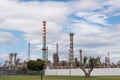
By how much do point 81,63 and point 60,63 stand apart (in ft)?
142

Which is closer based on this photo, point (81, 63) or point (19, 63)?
point (81, 63)

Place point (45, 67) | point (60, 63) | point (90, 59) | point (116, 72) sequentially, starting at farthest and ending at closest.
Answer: point (60, 63) → point (45, 67) → point (116, 72) → point (90, 59)

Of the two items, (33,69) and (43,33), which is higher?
(43,33)

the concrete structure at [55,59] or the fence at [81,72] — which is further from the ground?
the concrete structure at [55,59]

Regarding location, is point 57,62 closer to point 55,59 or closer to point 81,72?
point 55,59

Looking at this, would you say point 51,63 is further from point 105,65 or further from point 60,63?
point 105,65

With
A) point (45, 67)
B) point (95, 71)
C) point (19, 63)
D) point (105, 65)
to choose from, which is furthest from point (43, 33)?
point (19, 63)

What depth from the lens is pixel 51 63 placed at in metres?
136

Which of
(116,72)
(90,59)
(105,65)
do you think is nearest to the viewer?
(90,59)

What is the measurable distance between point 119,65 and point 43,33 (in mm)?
31265

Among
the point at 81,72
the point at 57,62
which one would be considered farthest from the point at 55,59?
the point at 81,72

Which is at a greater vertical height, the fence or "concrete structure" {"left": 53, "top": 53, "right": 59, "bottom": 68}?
"concrete structure" {"left": 53, "top": 53, "right": 59, "bottom": 68}

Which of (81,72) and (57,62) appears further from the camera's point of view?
(57,62)

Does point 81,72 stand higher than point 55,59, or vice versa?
point 55,59
